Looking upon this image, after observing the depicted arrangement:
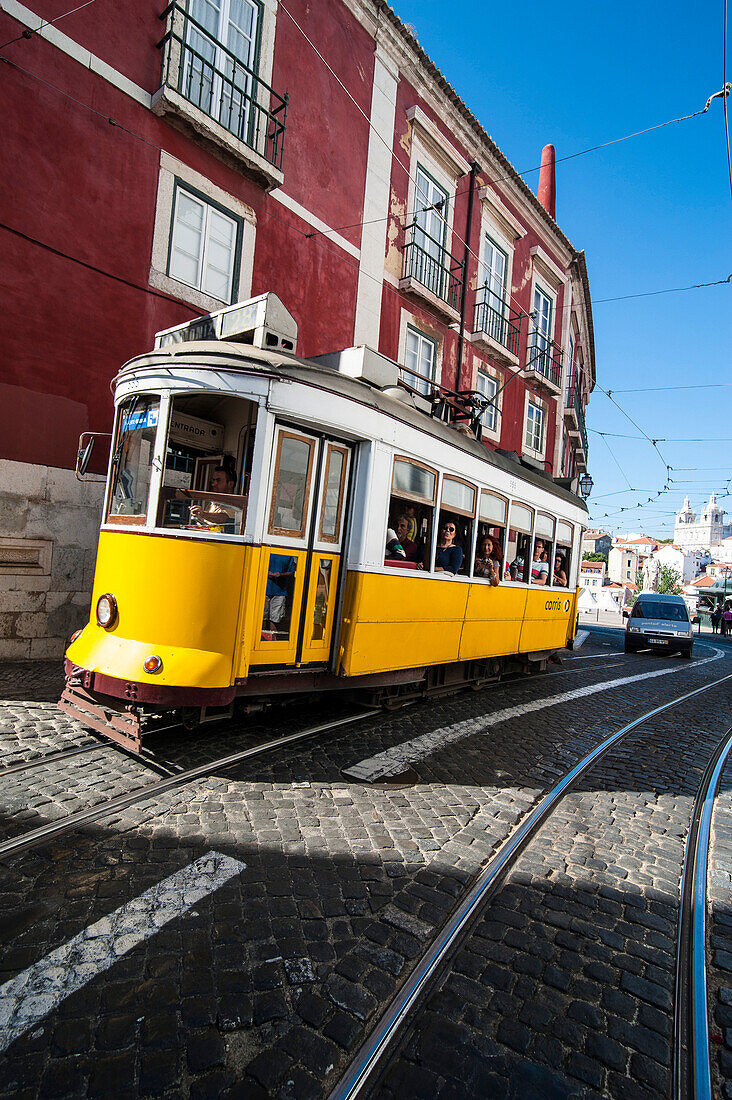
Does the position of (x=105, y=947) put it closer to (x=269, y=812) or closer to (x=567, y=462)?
(x=269, y=812)

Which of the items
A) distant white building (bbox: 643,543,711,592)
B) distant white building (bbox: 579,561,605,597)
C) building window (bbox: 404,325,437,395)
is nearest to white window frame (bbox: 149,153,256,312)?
building window (bbox: 404,325,437,395)

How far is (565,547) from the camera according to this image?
10664mm

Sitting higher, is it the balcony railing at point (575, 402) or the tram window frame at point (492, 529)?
the balcony railing at point (575, 402)

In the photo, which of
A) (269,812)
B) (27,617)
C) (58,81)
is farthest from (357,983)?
(58,81)

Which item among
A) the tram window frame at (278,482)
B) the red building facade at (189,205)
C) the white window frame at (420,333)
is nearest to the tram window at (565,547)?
the red building facade at (189,205)

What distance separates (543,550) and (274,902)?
7665 millimetres

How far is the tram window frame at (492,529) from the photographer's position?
24.9ft

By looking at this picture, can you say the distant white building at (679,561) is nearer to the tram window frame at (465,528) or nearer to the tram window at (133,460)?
the tram window frame at (465,528)

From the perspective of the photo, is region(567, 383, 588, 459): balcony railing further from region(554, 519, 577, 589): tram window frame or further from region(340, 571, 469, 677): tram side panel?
region(340, 571, 469, 677): tram side panel

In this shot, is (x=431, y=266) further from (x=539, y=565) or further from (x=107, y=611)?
(x=107, y=611)

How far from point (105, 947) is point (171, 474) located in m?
3.38

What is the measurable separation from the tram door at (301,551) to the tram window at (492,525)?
Answer: 2591mm

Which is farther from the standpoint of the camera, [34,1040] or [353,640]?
[353,640]

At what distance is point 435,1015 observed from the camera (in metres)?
2.35
